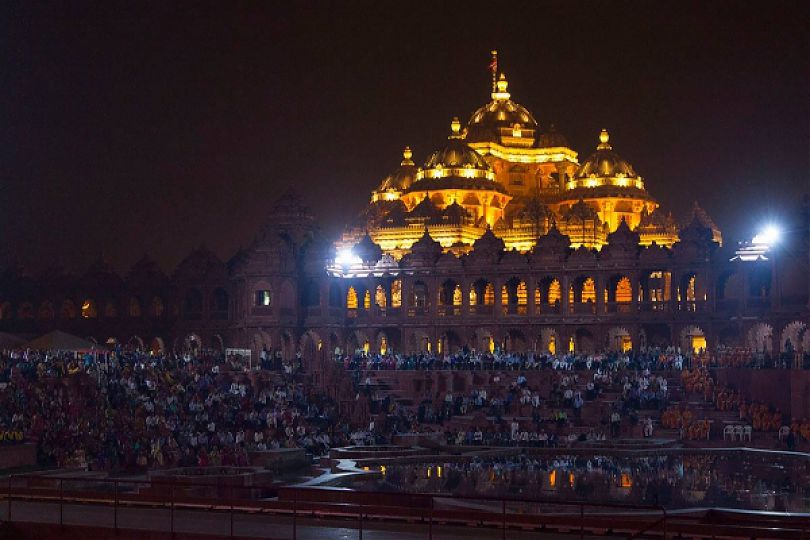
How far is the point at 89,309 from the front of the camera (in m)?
86.2

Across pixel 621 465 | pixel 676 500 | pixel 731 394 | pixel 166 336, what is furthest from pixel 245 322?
pixel 676 500

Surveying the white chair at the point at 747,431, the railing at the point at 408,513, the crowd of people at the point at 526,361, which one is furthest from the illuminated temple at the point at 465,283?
the railing at the point at 408,513

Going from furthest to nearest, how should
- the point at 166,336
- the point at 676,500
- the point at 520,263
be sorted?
1. the point at 166,336
2. the point at 520,263
3. the point at 676,500

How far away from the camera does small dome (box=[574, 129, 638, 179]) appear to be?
301 ft

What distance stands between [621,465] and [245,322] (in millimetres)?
37959

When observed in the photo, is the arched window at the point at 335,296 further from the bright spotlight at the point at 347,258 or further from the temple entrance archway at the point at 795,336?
the temple entrance archway at the point at 795,336

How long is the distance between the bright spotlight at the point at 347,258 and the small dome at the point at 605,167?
20.5 metres

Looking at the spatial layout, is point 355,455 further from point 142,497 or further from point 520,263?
point 520,263

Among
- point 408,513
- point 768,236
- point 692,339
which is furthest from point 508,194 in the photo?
point 408,513

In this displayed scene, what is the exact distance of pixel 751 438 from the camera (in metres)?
47.0

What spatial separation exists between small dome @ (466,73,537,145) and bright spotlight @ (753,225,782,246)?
3609cm

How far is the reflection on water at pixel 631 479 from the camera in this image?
112 ft

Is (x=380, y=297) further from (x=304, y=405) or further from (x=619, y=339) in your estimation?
(x=304, y=405)

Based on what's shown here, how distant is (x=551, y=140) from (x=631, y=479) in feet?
210
